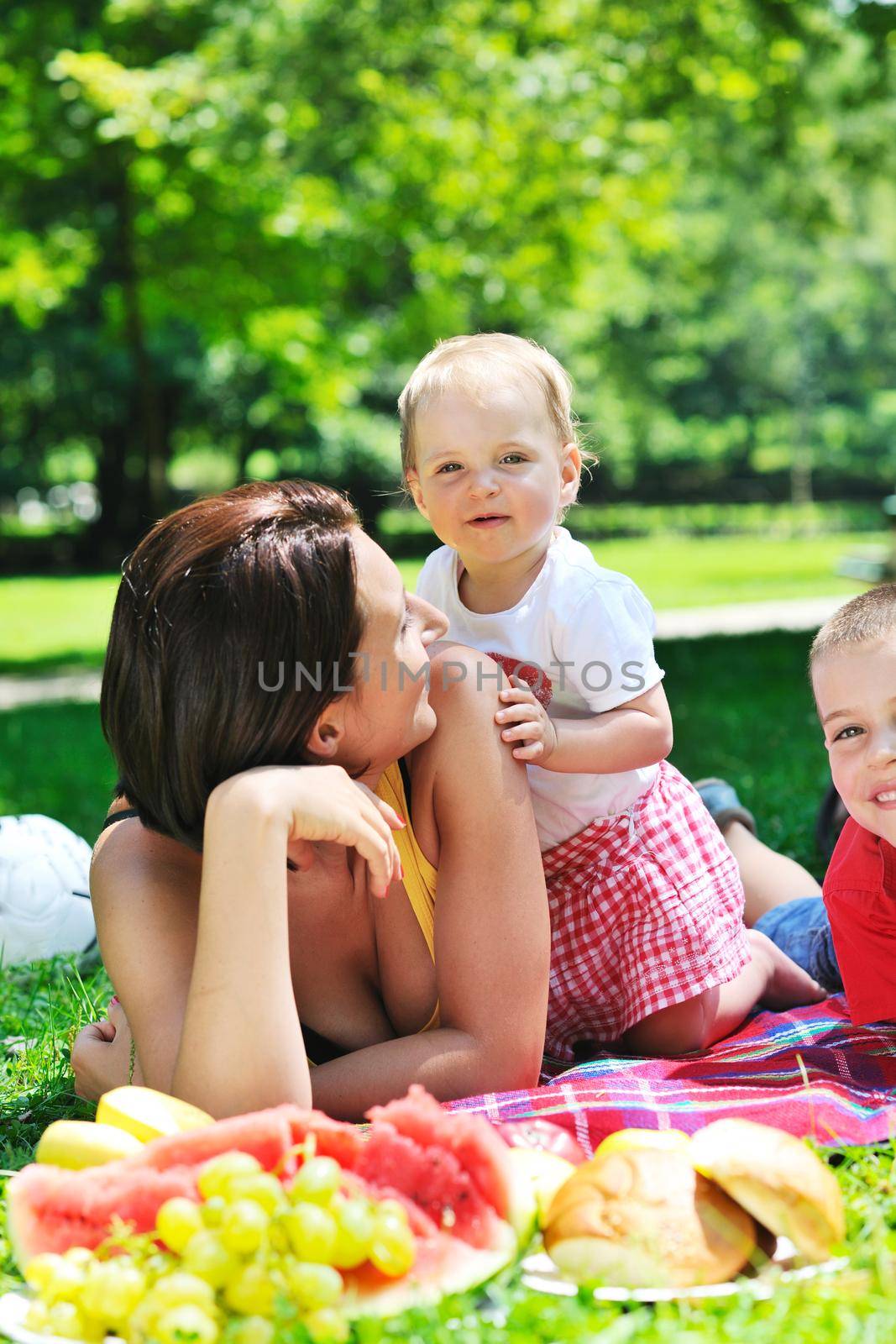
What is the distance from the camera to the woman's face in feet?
8.07

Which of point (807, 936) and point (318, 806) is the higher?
point (318, 806)

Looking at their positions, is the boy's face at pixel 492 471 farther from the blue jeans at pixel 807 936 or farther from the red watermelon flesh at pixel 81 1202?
the red watermelon flesh at pixel 81 1202

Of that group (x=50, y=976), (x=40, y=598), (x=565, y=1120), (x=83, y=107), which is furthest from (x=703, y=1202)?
(x=40, y=598)

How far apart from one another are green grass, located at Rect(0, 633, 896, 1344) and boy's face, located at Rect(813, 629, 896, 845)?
667 mm

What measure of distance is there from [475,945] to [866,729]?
92 cm

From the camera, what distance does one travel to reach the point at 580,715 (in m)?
3.12

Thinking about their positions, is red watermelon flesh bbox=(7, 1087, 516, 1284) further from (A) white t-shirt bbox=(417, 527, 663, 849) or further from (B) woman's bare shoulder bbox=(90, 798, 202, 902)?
(A) white t-shirt bbox=(417, 527, 663, 849)

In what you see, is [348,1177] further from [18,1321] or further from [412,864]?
[412,864]

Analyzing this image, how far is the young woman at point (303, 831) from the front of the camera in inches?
89.4

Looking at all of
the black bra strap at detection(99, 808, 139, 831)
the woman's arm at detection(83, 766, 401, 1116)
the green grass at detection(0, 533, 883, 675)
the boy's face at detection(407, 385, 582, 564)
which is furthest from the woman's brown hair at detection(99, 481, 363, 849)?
the green grass at detection(0, 533, 883, 675)

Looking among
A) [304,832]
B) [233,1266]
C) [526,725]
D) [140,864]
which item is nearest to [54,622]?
[140,864]

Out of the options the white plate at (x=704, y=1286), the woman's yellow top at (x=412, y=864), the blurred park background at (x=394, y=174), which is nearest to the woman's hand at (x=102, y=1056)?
the woman's yellow top at (x=412, y=864)

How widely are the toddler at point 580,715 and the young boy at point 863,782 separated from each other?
0.32m

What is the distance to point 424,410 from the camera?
3275 millimetres
